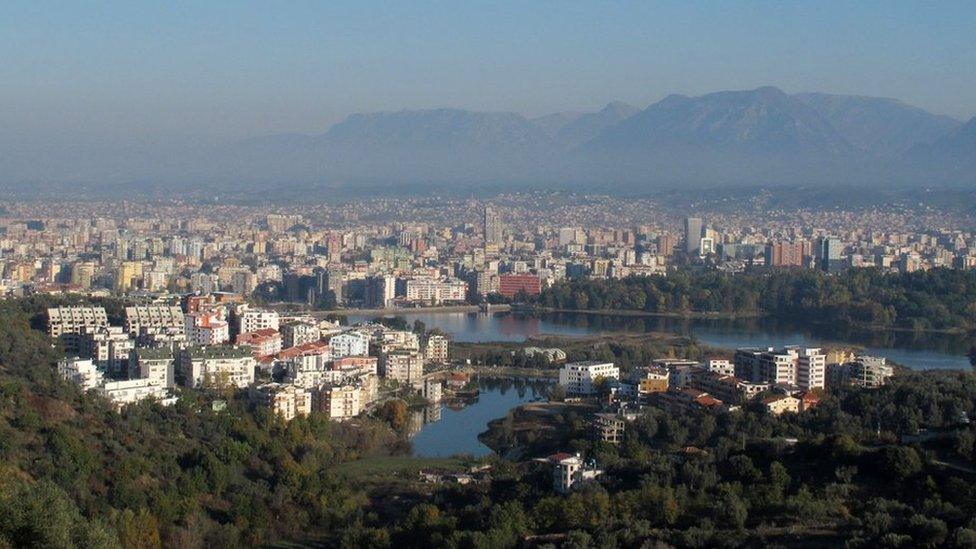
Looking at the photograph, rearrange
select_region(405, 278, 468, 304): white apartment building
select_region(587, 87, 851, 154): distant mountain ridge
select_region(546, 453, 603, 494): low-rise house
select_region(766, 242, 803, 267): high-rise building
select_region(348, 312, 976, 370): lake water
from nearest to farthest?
select_region(546, 453, 603, 494): low-rise house < select_region(348, 312, 976, 370): lake water < select_region(405, 278, 468, 304): white apartment building < select_region(766, 242, 803, 267): high-rise building < select_region(587, 87, 851, 154): distant mountain ridge

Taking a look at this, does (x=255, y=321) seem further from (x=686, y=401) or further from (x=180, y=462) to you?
(x=180, y=462)

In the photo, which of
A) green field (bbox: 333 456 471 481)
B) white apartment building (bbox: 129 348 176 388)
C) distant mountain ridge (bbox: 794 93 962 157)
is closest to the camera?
green field (bbox: 333 456 471 481)

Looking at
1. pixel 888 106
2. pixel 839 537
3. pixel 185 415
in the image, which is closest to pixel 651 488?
pixel 839 537

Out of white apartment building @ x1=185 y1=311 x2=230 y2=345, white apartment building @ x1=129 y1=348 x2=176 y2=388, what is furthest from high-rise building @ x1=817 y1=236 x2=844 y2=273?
white apartment building @ x1=129 y1=348 x2=176 y2=388

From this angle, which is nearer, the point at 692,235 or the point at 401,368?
the point at 401,368

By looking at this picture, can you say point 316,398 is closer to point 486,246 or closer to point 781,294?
point 781,294

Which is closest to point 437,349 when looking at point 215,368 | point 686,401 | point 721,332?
point 215,368

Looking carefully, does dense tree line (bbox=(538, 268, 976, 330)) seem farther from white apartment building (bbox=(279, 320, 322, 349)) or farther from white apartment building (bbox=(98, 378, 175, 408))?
white apartment building (bbox=(98, 378, 175, 408))

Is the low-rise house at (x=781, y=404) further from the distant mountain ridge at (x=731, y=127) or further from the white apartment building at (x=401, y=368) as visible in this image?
the distant mountain ridge at (x=731, y=127)
